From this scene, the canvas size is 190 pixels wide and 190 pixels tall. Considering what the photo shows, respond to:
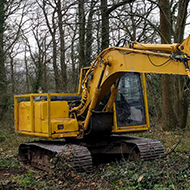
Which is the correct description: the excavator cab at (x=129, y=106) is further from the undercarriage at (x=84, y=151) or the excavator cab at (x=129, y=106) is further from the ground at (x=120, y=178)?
the ground at (x=120, y=178)

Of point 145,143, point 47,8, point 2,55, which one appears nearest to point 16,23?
point 47,8

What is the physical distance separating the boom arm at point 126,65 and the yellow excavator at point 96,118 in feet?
0.07

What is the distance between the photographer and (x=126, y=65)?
658cm

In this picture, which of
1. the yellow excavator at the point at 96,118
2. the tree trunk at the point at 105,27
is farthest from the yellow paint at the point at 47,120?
the tree trunk at the point at 105,27

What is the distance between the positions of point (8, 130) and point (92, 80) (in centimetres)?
1013

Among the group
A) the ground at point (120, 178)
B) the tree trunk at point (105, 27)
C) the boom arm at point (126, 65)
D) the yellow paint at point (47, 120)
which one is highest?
the tree trunk at point (105, 27)

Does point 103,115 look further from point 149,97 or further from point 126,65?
point 149,97

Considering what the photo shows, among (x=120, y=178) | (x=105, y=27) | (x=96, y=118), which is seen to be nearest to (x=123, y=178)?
(x=120, y=178)

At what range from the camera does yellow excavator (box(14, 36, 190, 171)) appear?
7.52 metres

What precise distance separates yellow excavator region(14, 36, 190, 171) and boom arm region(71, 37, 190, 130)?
23 mm

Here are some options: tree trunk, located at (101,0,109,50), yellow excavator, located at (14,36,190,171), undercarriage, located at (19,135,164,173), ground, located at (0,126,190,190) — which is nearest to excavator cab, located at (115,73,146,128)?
yellow excavator, located at (14,36,190,171)

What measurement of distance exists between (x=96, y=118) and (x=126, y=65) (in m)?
1.95

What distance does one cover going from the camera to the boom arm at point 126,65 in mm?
5531

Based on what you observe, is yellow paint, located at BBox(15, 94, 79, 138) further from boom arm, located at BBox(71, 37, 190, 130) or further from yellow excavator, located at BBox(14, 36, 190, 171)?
boom arm, located at BBox(71, 37, 190, 130)
